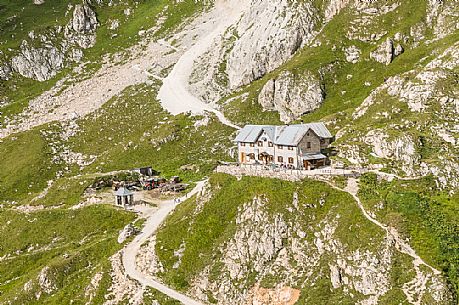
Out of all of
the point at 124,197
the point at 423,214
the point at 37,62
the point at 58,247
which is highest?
the point at 37,62

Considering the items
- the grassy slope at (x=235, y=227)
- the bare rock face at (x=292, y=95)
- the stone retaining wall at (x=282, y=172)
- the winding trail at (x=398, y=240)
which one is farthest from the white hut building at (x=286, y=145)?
the bare rock face at (x=292, y=95)

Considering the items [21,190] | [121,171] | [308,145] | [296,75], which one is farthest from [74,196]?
[296,75]

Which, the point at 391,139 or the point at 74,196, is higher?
the point at 391,139

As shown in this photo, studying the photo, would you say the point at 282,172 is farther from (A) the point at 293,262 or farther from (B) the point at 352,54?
(B) the point at 352,54

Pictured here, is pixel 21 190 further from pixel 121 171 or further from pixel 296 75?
pixel 296 75

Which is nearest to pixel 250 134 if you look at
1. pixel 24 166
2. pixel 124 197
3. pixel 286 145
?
pixel 286 145

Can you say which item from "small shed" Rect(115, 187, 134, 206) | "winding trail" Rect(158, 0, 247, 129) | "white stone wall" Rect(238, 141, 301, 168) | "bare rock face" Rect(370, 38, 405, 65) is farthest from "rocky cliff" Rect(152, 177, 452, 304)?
"bare rock face" Rect(370, 38, 405, 65)
